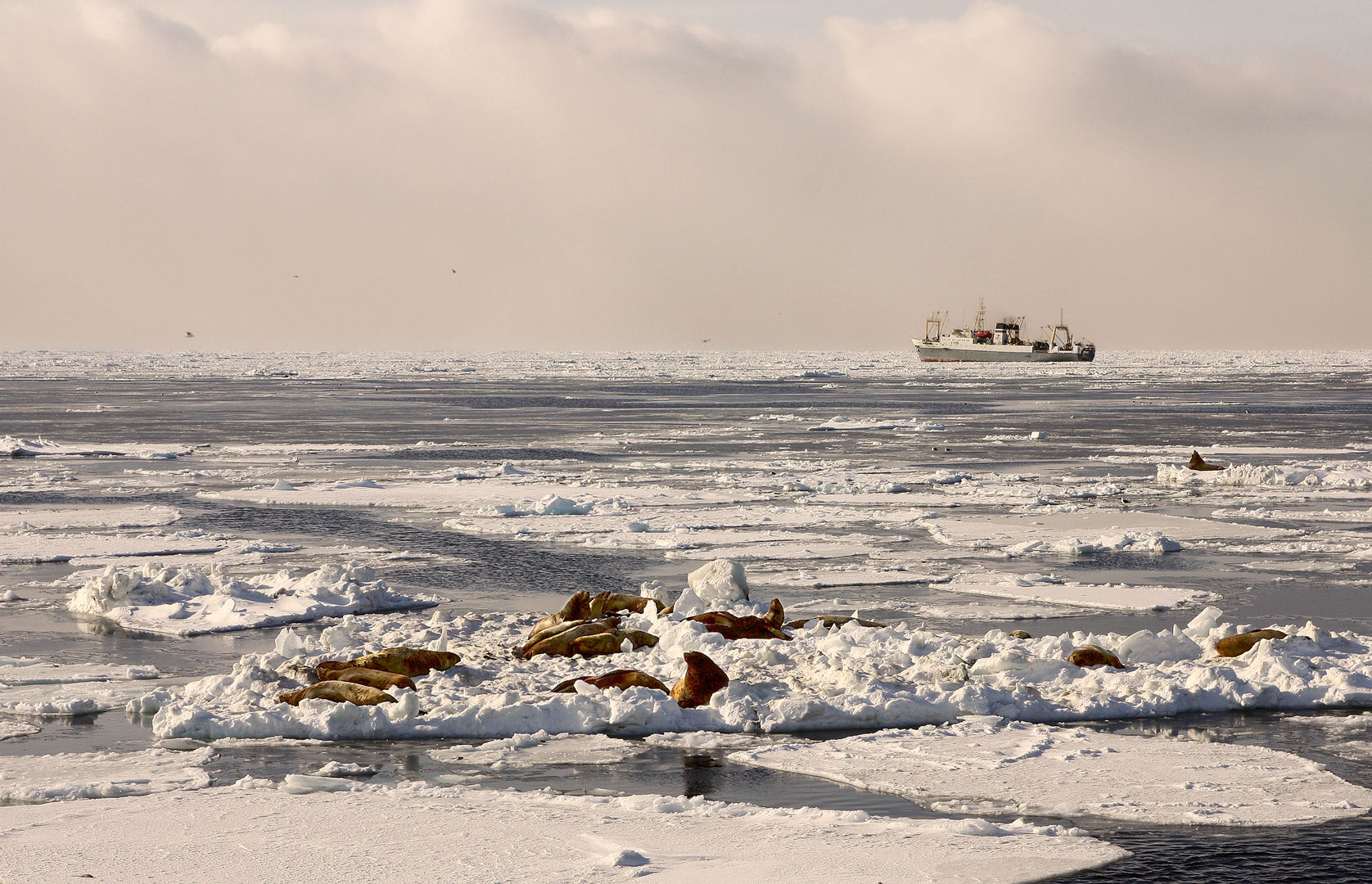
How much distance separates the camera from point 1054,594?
15.4m

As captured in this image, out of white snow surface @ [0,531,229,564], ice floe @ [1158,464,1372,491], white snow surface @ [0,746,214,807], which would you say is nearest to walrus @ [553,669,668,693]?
white snow surface @ [0,746,214,807]

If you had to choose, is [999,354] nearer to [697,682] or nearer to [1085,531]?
[1085,531]

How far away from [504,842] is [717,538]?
12374 millimetres

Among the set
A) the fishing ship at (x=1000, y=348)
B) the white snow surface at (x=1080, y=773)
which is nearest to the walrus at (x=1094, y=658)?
the white snow surface at (x=1080, y=773)

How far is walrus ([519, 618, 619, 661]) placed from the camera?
485 inches

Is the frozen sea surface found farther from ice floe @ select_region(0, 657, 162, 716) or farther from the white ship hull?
the white ship hull

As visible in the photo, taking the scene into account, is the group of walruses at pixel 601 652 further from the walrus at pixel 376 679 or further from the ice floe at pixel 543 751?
the ice floe at pixel 543 751

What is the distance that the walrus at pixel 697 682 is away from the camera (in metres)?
10.7

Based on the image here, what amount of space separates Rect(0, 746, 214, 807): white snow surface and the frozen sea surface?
7cm

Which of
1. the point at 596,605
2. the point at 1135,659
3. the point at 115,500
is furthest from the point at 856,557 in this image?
the point at 115,500

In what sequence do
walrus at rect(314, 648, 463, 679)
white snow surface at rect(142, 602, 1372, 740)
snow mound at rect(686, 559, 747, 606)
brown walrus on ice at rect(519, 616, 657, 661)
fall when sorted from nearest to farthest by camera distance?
white snow surface at rect(142, 602, 1372, 740) < walrus at rect(314, 648, 463, 679) < brown walrus on ice at rect(519, 616, 657, 661) < snow mound at rect(686, 559, 747, 606)

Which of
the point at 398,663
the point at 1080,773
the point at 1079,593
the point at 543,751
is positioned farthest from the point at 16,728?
the point at 1079,593

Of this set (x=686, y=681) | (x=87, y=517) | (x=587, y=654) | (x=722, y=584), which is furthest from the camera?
(x=87, y=517)

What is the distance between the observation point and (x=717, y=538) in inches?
782
